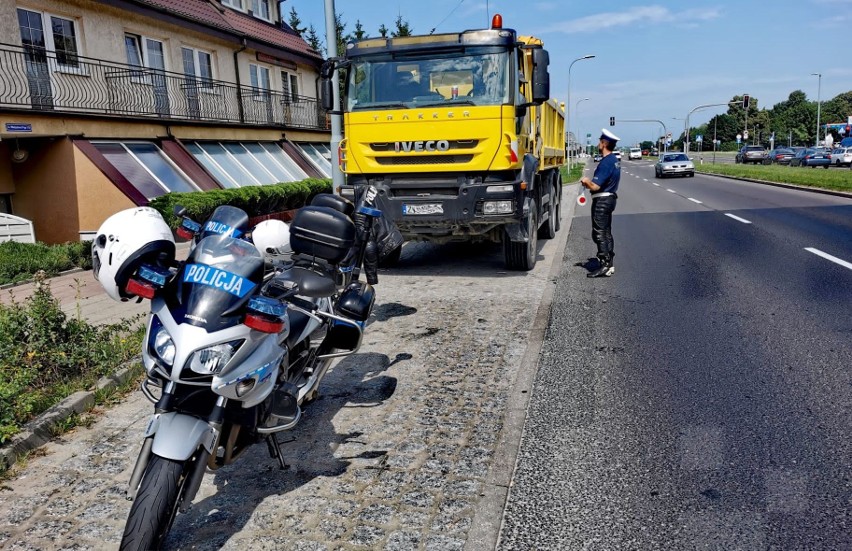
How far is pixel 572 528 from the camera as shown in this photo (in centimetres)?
311

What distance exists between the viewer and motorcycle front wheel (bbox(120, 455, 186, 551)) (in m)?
2.63

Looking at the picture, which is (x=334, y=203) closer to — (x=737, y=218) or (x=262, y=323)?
(x=262, y=323)

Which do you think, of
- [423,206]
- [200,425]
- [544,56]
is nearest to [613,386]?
[200,425]

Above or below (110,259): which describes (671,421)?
below

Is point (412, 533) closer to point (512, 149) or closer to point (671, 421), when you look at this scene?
point (671, 421)

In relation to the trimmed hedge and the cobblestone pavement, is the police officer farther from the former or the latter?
the trimmed hedge

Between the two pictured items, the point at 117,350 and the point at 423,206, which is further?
the point at 423,206

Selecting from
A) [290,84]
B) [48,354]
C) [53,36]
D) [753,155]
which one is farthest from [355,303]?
[753,155]

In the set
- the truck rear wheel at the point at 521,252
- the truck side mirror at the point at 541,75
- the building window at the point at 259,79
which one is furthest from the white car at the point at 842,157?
the truck side mirror at the point at 541,75

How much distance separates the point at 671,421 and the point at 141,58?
1847 centimetres

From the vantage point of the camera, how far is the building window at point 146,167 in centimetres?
1480

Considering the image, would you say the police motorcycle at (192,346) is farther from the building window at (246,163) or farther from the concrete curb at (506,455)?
the building window at (246,163)

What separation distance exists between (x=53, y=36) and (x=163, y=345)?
Result: 1590 cm

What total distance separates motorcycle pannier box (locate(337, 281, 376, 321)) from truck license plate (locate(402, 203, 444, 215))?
4.64 meters
